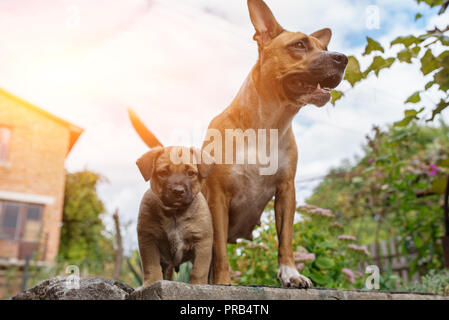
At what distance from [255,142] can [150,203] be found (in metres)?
0.55

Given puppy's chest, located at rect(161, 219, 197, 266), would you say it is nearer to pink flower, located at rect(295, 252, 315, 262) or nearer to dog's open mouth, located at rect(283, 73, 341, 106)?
dog's open mouth, located at rect(283, 73, 341, 106)

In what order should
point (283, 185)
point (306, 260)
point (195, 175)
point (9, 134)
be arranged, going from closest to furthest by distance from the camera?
point (195, 175) < point (283, 185) < point (306, 260) < point (9, 134)

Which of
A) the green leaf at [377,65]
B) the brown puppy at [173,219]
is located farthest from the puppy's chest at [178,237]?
the green leaf at [377,65]

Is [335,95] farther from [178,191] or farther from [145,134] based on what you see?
[178,191]

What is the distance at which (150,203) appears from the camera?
1644mm

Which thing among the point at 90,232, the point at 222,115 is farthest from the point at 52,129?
the point at 222,115

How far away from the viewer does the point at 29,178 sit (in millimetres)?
13070

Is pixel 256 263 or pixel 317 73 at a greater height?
pixel 317 73

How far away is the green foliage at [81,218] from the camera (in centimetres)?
1443

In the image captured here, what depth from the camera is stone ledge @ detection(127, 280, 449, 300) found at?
126 centimetres

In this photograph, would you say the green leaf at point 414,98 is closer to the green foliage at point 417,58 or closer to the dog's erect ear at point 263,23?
the green foliage at point 417,58

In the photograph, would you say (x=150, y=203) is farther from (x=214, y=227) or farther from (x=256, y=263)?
(x=256, y=263)

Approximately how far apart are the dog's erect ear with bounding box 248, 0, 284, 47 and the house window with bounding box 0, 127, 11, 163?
41.4 ft

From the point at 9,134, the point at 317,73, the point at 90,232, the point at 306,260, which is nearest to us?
the point at 317,73
